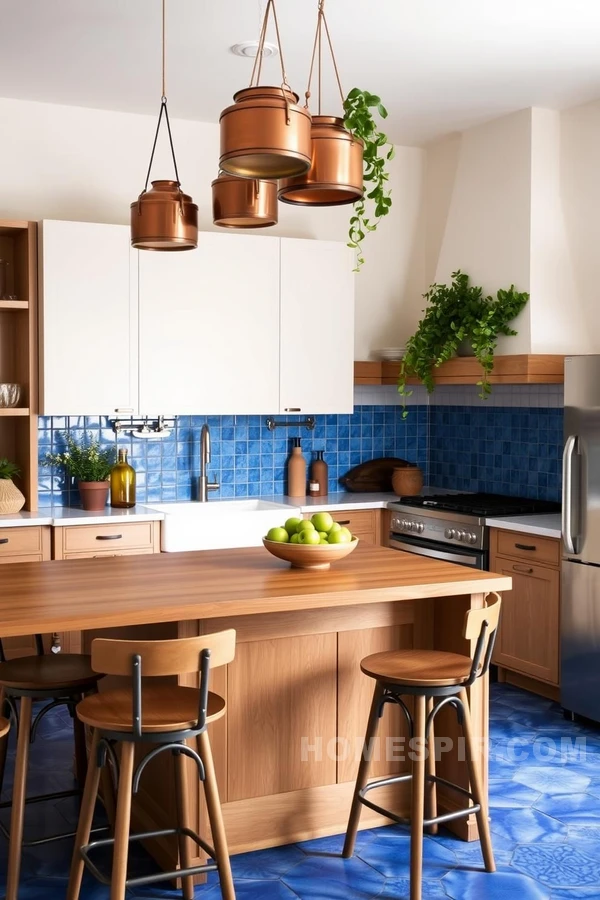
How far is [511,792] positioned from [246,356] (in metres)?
2.85

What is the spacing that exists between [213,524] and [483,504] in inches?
60.4

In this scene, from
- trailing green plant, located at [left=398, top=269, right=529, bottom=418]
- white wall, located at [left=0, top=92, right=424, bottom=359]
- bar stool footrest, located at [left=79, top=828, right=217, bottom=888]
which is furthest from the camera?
trailing green plant, located at [left=398, top=269, right=529, bottom=418]

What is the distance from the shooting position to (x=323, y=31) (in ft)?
14.2

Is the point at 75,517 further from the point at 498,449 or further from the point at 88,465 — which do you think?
the point at 498,449

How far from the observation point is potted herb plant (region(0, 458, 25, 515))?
17.2 feet

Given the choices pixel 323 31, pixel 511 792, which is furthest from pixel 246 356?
pixel 511 792

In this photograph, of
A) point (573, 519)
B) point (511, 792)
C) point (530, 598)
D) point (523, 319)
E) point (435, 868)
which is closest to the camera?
point (435, 868)

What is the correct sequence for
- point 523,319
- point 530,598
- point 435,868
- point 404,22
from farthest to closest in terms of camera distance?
point 523,319 → point 530,598 → point 404,22 → point 435,868

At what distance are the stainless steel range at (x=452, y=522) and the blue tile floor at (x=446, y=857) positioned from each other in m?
1.46

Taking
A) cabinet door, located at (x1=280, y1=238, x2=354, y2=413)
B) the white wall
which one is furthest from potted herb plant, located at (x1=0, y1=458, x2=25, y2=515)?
cabinet door, located at (x1=280, y1=238, x2=354, y2=413)

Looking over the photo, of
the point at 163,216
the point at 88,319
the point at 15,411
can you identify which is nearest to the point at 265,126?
the point at 163,216

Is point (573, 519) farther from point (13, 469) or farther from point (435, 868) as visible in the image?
point (13, 469)

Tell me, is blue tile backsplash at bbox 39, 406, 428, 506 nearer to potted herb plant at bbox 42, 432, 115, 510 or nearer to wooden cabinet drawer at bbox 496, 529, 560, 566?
potted herb plant at bbox 42, 432, 115, 510

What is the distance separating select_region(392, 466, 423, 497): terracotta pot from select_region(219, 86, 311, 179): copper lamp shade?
13.5ft
